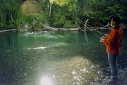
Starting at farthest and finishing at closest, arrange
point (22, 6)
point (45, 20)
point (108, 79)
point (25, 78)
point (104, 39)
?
point (22, 6)
point (45, 20)
point (25, 78)
point (108, 79)
point (104, 39)

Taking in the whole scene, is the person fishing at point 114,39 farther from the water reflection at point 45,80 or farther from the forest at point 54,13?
the forest at point 54,13

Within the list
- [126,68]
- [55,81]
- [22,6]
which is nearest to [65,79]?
[55,81]

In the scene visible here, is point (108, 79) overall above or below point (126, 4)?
below

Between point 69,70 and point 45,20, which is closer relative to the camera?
point 69,70

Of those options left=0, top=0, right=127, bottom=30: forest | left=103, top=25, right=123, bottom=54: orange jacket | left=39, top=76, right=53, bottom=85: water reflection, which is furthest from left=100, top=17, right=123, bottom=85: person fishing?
left=0, top=0, right=127, bottom=30: forest

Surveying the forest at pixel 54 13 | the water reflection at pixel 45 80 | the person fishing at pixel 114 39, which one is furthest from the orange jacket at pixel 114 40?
the forest at pixel 54 13

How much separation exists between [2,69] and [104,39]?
5456 mm

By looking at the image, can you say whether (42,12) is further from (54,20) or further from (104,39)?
(104,39)

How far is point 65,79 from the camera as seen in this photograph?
902 centimetres

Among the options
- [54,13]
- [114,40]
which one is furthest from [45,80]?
[54,13]

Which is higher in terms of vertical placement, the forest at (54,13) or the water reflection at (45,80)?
the forest at (54,13)

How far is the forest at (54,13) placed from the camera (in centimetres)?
4222

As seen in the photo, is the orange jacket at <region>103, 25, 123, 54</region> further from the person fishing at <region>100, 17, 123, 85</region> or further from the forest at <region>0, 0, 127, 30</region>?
the forest at <region>0, 0, 127, 30</region>

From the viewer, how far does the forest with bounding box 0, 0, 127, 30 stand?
1662 inches
